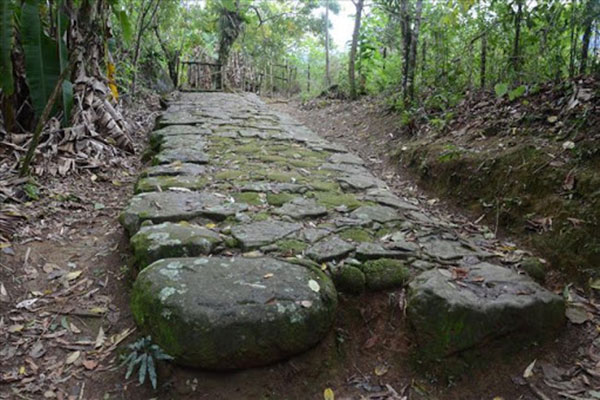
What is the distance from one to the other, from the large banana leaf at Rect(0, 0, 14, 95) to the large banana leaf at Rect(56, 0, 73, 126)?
0.79 metres

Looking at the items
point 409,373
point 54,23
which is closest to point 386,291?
point 409,373

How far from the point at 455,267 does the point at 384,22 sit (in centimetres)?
1009

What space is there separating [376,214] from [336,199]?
1.18 ft

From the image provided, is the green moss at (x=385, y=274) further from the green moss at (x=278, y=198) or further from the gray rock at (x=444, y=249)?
the green moss at (x=278, y=198)

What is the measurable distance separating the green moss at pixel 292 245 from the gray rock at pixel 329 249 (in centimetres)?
5

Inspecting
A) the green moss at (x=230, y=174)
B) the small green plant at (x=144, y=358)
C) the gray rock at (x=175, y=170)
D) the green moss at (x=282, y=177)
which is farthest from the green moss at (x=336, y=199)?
the small green plant at (x=144, y=358)

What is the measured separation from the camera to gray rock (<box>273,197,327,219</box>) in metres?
→ 2.70

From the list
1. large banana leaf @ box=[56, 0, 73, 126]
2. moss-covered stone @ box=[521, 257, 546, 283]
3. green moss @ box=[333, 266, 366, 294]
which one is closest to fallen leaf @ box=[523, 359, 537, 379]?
moss-covered stone @ box=[521, 257, 546, 283]

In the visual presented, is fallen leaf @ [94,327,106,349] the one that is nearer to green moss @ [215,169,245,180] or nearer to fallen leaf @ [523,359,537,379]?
green moss @ [215,169,245,180]

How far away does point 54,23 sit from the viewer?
13.4ft

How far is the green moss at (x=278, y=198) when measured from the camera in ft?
9.44

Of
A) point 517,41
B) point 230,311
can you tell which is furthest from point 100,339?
point 517,41

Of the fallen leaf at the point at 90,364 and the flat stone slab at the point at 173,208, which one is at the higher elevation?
the flat stone slab at the point at 173,208

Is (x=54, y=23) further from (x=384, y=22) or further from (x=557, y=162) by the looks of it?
(x=384, y=22)
